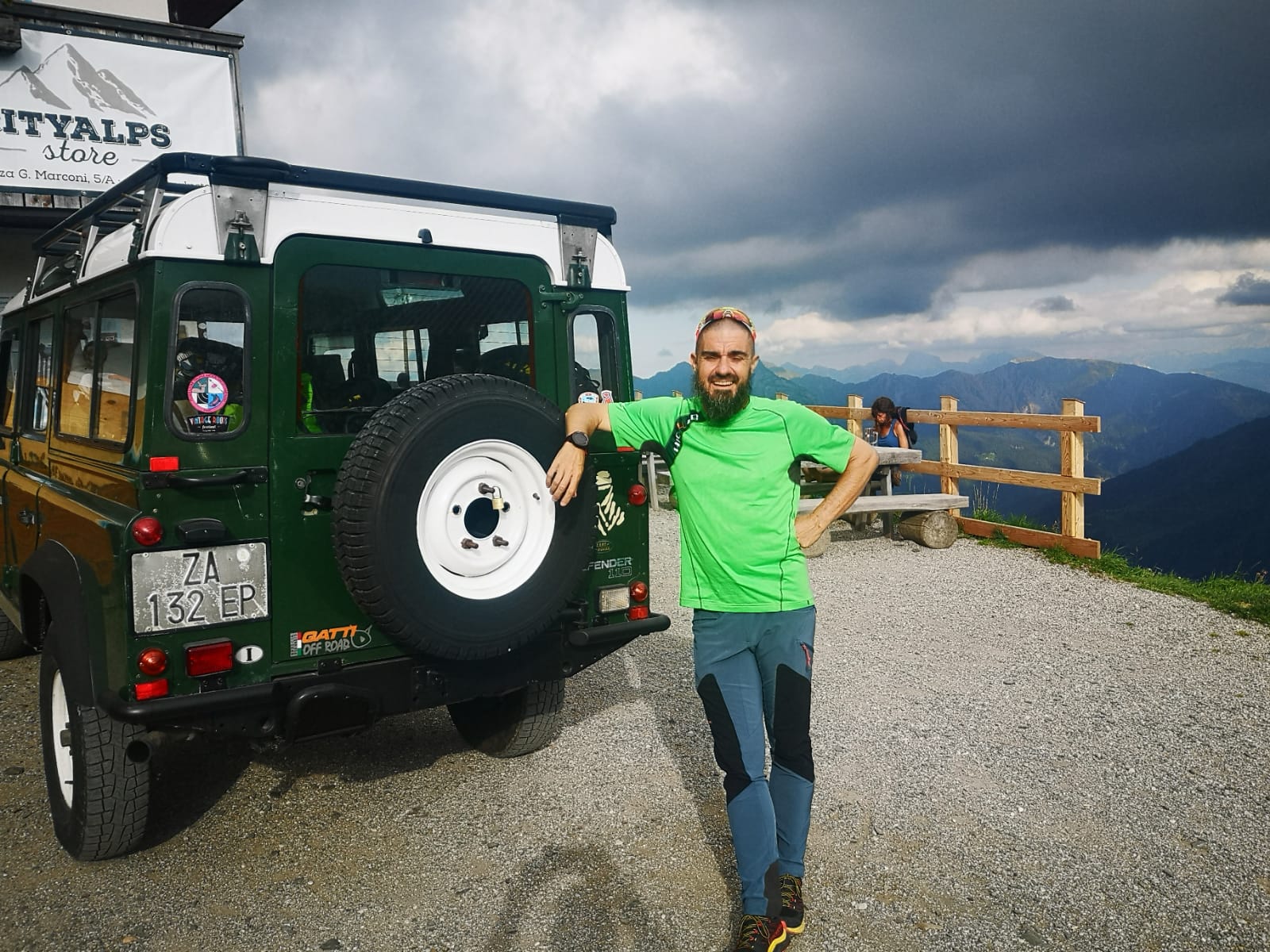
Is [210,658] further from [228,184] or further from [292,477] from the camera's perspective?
[228,184]

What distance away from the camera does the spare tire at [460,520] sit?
10.0 ft

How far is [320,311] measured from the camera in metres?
3.39

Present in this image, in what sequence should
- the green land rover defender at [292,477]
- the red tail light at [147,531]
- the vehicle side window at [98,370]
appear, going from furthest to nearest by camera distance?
the vehicle side window at [98,370] → the green land rover defender at [292,477] → the red tail light at [147,531]

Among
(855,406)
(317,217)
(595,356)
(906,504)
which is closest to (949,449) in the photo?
(906,504)

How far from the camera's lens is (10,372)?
5.44 m

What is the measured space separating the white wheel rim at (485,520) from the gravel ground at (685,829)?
1119 millimetres

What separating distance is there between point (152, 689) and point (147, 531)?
21.0 inches

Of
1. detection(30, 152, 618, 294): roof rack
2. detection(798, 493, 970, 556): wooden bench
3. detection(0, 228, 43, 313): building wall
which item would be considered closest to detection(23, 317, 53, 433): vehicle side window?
detection(30, 152, 618, 294): roof rack

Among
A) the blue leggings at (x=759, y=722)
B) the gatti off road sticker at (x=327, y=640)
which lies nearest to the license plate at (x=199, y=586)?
the gatti off road sticker at (x=327, y=640)

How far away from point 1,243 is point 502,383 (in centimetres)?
1127

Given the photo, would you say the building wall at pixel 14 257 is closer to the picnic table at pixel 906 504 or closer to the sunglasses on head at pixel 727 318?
the picnic table at pixel 906 504

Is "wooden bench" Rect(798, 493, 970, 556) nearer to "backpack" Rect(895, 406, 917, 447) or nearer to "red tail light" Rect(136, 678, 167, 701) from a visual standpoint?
"backpack" Rect(895, 406, 917, 447)

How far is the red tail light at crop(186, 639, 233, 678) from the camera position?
120 inches

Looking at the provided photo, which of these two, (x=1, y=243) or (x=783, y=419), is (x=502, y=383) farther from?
(x=1, y=243)
